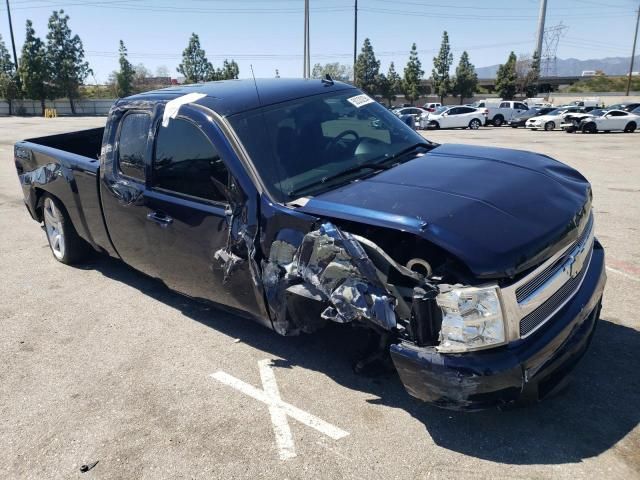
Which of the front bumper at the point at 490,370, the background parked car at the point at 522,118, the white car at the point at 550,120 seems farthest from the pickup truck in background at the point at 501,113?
the front bumper at the point at 490,370

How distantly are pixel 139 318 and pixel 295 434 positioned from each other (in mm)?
2234

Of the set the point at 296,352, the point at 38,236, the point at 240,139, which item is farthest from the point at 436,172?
the point at 38,236

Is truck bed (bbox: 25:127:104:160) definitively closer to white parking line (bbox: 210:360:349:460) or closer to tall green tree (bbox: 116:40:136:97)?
white parking line (bbox: 210:360:349:460)

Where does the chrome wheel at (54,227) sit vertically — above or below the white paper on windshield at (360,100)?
below

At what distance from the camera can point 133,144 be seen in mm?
4312

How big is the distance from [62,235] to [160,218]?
2.45 m

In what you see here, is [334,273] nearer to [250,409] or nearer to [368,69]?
[250,409]

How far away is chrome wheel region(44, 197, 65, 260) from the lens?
18.7 feet

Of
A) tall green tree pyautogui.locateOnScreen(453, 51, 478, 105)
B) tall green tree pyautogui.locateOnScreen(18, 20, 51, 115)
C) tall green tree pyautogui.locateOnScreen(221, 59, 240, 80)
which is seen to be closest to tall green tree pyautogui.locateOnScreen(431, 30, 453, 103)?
tall green tree pyautogui.locateOnScreen(453, 51, 478, 105)

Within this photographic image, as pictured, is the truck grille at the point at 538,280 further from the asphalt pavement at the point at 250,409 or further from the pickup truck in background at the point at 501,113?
the pickup truck in background at the point at 501,113

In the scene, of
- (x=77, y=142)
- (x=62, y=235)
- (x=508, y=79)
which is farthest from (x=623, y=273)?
(x=508, y=79)

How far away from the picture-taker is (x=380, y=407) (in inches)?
123

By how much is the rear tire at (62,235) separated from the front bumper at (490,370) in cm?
440

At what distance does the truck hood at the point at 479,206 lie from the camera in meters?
2.51
